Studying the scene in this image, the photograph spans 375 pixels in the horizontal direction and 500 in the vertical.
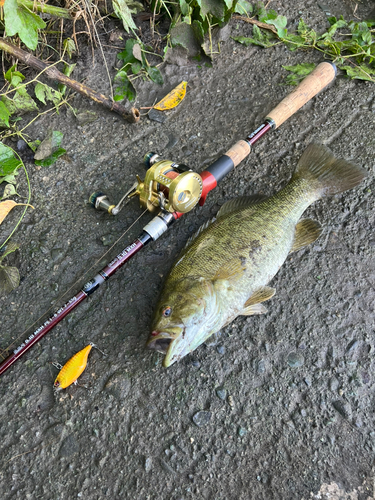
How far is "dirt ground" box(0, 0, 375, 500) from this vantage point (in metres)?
2.29

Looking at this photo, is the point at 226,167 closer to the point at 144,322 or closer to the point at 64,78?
the point at 144,322

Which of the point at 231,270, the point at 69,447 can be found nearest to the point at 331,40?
the point at 231,270

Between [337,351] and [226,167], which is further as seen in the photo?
[226,167]

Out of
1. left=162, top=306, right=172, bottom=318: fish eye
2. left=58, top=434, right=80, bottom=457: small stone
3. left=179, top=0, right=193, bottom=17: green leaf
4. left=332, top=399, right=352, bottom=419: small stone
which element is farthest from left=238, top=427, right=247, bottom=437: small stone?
left=179, top=0, right=193, bottom=17: green leaf

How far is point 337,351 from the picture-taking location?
8.63ft

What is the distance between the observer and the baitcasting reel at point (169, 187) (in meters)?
2.62

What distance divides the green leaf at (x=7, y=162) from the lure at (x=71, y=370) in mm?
1658

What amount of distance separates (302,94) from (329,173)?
2.56 feet

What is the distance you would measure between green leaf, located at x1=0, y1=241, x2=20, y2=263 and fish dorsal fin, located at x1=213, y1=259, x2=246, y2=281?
158cm

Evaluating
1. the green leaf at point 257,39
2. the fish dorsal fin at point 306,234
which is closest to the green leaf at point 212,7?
the green leaf at point 257,39

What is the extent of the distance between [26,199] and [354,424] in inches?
114

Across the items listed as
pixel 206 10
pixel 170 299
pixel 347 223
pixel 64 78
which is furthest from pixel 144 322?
pixel 206 10

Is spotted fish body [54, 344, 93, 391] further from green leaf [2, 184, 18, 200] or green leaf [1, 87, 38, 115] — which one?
green leaf [1, 87, 38, 115]

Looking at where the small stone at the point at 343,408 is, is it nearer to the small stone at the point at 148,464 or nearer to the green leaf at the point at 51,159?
the small stone at the point at 148,464
